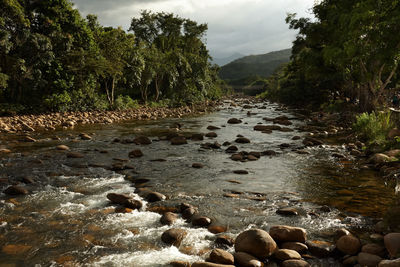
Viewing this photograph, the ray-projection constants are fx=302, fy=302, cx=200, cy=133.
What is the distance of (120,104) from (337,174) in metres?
22.7

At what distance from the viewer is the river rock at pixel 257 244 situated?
12.9 feet

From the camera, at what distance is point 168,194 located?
6531 millimetres

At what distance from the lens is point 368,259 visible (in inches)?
143

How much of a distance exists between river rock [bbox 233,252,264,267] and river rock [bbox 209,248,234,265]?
95 mm

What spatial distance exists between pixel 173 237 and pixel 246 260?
1163 millimetres

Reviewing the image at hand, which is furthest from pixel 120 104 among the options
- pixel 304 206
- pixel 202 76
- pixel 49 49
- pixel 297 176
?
pixel 304 206

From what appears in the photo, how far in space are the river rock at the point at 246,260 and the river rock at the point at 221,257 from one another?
95mm

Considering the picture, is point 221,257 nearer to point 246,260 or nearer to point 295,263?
point 246,260

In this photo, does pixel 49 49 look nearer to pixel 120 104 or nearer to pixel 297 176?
pixel 120 104

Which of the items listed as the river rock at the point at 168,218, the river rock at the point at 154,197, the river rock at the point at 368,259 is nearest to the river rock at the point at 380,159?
the river rock at the point at 368,259

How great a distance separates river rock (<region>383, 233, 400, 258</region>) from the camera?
3.65 metres

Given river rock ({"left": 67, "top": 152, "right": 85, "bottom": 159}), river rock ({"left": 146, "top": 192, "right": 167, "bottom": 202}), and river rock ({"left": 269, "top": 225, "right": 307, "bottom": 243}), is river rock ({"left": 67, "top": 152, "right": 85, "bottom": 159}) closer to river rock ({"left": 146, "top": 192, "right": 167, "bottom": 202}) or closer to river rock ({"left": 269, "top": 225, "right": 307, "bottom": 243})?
river rock ({"left": 146, "top": 192, "right": 167, "bottom": 202})

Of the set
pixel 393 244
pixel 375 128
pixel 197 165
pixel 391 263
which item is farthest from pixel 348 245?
pixel 375 128

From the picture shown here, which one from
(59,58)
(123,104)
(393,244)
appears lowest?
(393,244)
